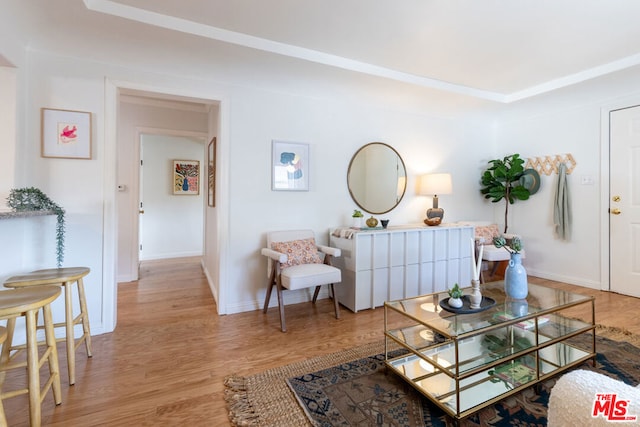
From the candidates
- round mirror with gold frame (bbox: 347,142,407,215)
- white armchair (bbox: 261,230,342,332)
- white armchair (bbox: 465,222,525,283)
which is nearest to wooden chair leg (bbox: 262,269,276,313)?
white armchair (bbox: 261,230,342,332)

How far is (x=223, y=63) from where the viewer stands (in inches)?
98.7

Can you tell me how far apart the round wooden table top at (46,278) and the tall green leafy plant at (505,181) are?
4595 millimetres

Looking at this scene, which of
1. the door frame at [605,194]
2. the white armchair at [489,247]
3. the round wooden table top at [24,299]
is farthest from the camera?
the white armchair at [489,247]

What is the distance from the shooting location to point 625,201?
10.9 feet

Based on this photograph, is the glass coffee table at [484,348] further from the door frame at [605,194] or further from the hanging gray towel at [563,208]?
the hanging gray towel at [563,208]

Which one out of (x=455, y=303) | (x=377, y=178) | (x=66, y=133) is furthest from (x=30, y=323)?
(x=377, y=178)

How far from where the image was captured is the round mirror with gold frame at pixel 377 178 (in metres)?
3.50

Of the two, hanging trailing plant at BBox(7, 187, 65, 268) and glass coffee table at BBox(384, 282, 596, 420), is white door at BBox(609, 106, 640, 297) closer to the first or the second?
glass coffee table at BBox(384, 282, 596, 420)

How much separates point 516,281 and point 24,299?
8.70 ft

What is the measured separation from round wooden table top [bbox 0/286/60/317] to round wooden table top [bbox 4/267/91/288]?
27 centimetres

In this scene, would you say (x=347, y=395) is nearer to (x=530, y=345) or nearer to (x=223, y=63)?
(x=530, y=345)

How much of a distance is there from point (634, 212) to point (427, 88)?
2.67 m

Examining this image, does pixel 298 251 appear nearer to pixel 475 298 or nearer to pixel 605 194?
pixel 475 298

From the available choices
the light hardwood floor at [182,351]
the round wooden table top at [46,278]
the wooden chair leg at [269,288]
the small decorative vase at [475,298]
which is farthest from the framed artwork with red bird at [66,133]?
the small decorative vase at [475,298]
